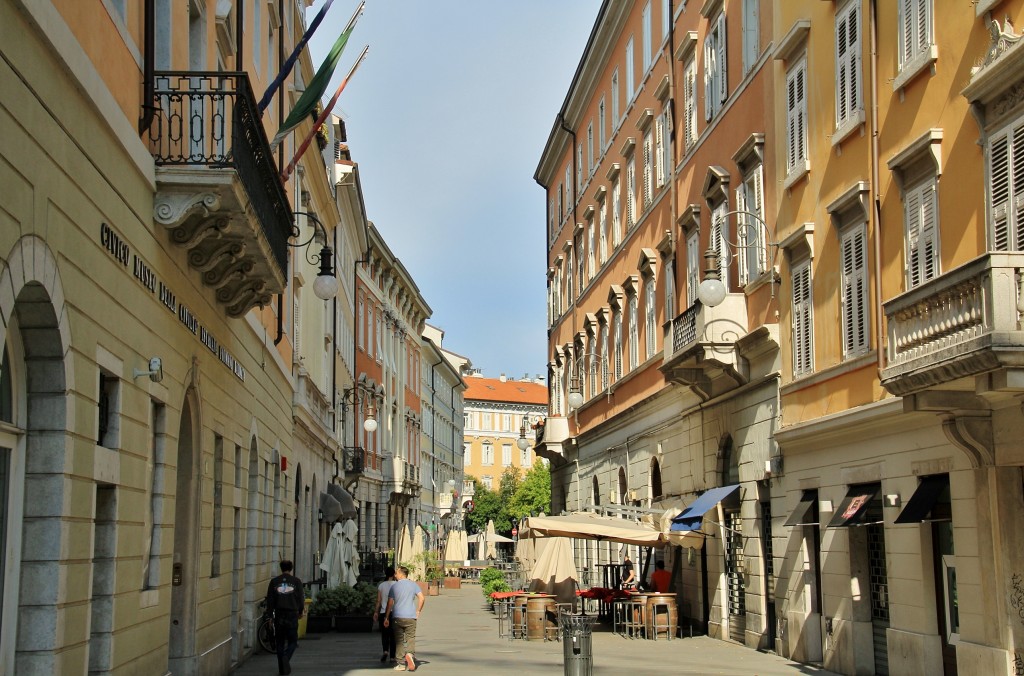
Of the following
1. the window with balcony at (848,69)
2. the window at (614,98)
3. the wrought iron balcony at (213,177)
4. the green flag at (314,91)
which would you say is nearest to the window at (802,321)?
the window with balcony at (848,69)

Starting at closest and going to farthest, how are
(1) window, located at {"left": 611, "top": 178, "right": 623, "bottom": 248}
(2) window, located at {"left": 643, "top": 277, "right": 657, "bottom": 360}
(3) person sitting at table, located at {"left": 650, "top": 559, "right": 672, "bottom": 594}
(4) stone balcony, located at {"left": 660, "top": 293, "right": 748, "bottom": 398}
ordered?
(4) stone balcony, located at {"left": 660, "top": 293, "right": 748, "bottom": 398} < (3) person sitting at table, located at {"left": 650, "top": 559, "right": 672, "bottom": 594} < (2) window, located at {"left": 643, "top": 277, "right": 657, "bottom": 360} < (1) window, located at {"left": 611, "top": 178, "right": 623, "bottom": 248}

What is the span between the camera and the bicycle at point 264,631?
22656 millimetres

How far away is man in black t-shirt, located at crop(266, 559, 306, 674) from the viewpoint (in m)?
19.4

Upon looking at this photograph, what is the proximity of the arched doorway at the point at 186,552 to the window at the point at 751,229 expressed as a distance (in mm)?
10702

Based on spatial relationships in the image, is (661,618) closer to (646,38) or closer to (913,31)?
(913,31)

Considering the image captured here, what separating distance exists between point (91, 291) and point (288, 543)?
20.1 meters

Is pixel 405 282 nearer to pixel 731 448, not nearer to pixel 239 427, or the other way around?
pixel 731 448

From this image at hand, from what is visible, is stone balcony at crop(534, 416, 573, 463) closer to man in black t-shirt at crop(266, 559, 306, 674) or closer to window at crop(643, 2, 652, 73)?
window at crop(643, 2, 652, 73)

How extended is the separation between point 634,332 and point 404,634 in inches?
647

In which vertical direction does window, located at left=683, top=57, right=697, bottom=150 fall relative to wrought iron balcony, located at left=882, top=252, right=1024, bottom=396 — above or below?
above

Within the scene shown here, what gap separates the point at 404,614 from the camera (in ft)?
67.5

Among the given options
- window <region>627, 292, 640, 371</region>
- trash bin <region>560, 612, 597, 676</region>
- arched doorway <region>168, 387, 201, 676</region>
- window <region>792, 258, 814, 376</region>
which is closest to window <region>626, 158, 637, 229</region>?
window <region>627, 292, 640, 371</region>

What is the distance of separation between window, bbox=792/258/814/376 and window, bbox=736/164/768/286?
155 centimetres

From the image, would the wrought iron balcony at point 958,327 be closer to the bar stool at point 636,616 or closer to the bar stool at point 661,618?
the bar stool at point 661,618
